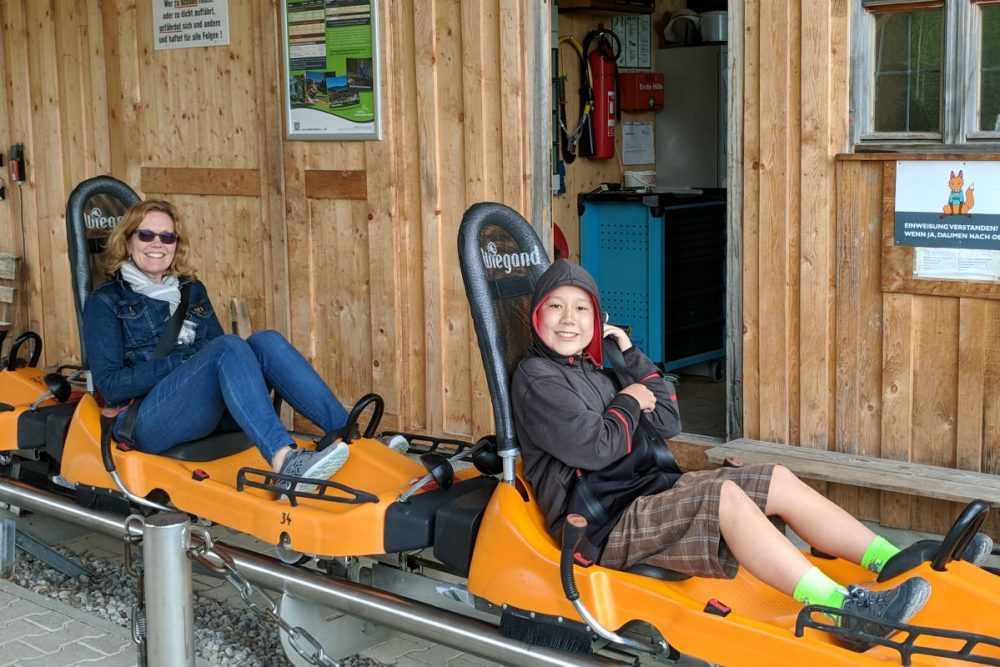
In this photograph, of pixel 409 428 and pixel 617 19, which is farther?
pixel 617 19

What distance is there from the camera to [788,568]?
2.96 metres

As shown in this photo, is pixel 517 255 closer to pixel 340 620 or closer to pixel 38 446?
pixel 340 620

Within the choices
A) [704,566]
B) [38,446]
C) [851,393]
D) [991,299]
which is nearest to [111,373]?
[38,446]

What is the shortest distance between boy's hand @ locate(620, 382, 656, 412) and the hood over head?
0.14 metres

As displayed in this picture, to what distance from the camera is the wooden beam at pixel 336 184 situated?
20.5 ft

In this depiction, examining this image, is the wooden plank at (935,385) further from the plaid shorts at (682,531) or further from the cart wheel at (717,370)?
the cart wheel at (717,370)

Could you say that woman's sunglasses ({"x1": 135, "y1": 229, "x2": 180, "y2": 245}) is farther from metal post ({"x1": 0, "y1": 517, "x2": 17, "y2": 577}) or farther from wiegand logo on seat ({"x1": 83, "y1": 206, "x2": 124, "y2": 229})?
metal post ({"x1": 0, "y1": 517, "x2": 17, "y2": 577})

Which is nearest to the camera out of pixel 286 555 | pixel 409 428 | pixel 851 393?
pixel 286 555

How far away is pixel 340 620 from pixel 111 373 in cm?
120

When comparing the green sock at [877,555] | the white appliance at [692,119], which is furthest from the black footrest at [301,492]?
the white appliance at [692,119]

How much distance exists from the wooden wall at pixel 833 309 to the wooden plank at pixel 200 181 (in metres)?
2.92

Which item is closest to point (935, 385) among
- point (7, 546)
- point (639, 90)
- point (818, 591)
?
point (818, 591)

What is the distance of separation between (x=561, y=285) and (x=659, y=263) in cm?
400

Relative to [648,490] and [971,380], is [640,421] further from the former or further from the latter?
[971,380]
